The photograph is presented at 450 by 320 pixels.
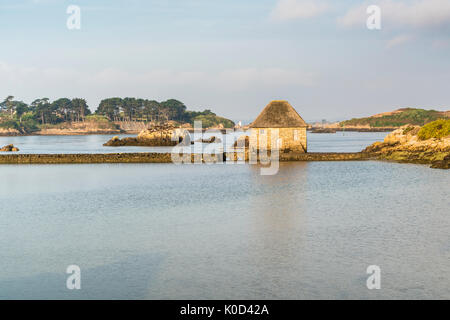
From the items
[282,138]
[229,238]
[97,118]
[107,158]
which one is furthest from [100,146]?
[97,118]

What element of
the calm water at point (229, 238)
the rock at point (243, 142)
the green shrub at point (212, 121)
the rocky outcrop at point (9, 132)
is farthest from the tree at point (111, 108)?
the calm water at point (229, 238)

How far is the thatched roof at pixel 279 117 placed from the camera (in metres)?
31.7

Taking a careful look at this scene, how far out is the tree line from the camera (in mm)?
134000

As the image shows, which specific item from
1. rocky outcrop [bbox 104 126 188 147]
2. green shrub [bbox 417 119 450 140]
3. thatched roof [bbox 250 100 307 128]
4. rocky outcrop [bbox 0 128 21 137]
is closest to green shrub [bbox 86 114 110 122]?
rocky outcrop [bbox 0 128 21 137]

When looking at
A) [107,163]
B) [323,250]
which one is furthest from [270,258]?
[107,163]

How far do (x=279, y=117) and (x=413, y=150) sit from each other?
29.1 ft

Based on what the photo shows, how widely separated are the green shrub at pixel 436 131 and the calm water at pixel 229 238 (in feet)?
38.8

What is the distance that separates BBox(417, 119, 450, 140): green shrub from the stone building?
8.49 m

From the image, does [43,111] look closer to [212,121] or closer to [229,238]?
[212,121]

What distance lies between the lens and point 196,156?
123ft

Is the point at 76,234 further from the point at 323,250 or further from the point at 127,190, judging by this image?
the point at 127,190

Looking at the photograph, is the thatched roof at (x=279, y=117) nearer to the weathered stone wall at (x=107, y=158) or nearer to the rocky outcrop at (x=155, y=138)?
the weathered stone wall at (x=107, y=158)

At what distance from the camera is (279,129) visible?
104ft

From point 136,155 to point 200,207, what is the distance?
1809 cm
